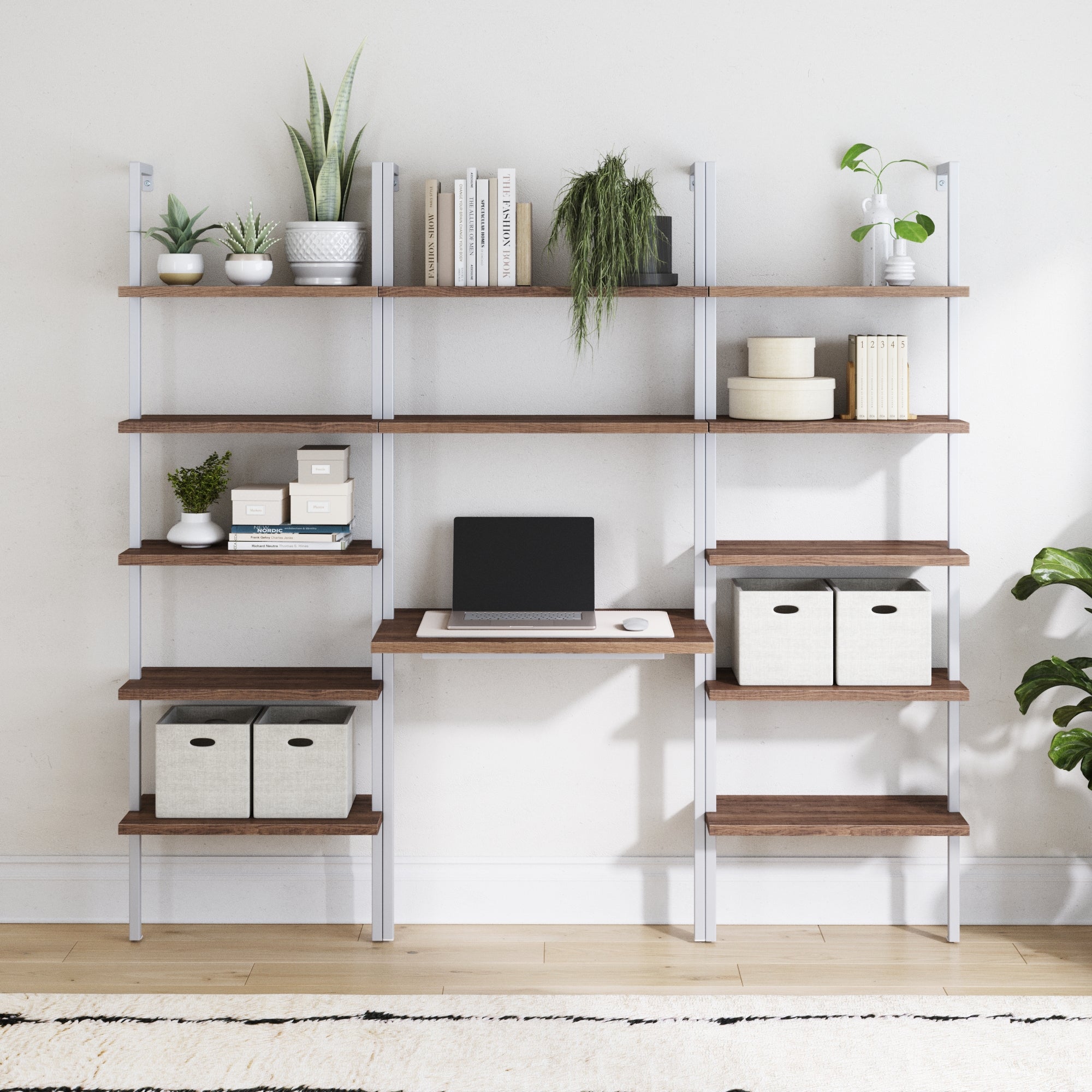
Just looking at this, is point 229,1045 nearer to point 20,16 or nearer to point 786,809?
point 786,809

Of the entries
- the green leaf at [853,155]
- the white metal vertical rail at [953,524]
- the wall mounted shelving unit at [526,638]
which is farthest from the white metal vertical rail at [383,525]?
the white metal vertical rail at [953,524]

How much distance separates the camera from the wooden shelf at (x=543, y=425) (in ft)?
9.13

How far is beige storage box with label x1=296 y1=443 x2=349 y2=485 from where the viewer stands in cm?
285

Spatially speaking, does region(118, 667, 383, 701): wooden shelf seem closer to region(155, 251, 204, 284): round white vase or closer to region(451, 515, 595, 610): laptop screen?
region(451, 515, 595, 610): laptop screen

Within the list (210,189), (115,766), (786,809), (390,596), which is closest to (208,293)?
(210,189)

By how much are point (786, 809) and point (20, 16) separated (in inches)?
108

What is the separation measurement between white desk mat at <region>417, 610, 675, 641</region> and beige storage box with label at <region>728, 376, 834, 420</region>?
553 mm

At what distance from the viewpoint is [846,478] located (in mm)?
3043

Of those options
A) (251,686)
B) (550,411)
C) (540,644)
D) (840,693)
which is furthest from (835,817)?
(251,686)

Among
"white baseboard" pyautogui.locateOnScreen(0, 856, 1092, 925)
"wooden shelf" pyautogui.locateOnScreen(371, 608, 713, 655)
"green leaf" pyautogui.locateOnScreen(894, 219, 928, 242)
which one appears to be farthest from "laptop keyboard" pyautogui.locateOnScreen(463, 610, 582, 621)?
"green leaf" pyautogui.locateOnScreen(894, 219, 928, 242)

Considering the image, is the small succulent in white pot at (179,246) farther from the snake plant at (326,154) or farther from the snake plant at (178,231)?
the snake plant at (326,154)

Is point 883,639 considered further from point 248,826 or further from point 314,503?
point 248,826

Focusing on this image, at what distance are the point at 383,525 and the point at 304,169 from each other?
874mm

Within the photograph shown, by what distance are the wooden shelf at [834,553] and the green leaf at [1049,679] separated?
0.33 metres
